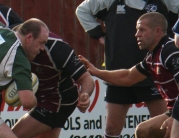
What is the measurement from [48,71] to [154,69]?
3.57 ft

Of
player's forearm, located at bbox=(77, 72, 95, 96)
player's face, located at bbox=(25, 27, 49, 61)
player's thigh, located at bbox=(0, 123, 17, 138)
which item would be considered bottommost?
player's thigh, located at bbox=(0, 123, 17, 138)

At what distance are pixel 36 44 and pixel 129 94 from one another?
180 cm

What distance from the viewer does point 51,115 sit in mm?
8156

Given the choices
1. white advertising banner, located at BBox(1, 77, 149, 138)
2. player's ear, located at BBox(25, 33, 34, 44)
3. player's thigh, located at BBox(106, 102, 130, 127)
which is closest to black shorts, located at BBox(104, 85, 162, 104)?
player's thigh, located at BBox(106, 102, 130, 127)

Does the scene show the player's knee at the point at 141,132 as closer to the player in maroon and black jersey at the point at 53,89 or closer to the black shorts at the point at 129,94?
the player in maroon and black jersey at the point at 53,89

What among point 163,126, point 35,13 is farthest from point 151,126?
point 35,13

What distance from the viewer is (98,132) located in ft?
33.1

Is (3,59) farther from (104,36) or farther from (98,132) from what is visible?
(98,132)

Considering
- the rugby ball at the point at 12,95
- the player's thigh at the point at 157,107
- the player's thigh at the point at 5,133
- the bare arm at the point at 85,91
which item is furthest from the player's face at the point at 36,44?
the player's thigh at the point at 157,107

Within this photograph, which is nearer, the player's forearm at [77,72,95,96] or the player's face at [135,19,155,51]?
the player's forearm at [77,72,95,96]

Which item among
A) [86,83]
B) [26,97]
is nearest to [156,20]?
[86,83]

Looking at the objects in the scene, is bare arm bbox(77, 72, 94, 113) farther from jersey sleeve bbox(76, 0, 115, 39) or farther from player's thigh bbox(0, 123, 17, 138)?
jersey sleeve bbox(76, 0, 115, 39)

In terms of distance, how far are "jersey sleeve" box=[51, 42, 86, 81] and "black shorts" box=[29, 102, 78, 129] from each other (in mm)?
643

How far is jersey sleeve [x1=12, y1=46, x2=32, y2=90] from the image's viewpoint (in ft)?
22.0
